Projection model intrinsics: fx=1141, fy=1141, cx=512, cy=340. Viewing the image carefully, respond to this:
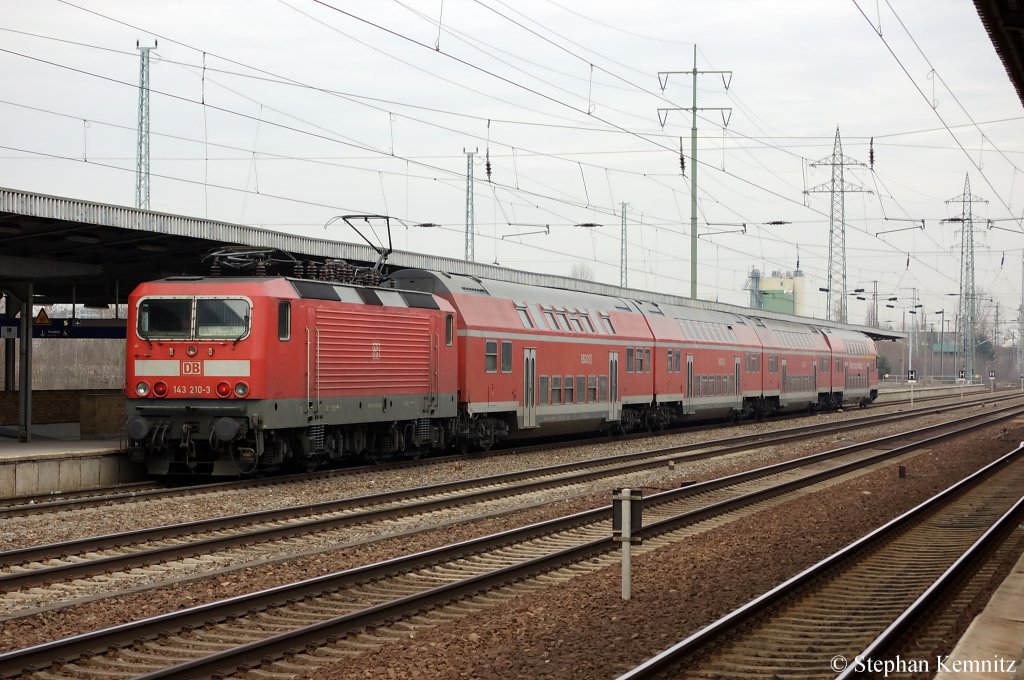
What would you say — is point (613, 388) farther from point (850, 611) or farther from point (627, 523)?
point (850, 611)

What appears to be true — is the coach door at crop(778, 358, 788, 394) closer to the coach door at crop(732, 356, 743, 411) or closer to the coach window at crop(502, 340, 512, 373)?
the coach door at crop(732, 356, 743, 411)

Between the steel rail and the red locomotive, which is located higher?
the red locomotive

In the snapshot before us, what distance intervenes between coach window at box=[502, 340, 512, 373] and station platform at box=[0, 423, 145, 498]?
29.4 feet

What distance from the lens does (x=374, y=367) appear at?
2266 cm

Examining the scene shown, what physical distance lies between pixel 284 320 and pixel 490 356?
305 inches

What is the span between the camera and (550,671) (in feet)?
29.0

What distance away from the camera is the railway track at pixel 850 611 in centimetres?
897

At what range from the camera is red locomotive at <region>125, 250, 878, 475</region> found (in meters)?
19.8

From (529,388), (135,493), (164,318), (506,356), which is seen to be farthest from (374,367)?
(529,388)

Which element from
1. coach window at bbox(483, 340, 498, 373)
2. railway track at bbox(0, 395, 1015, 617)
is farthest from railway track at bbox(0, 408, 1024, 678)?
coach window at bbox(483, 340, 498, 373)

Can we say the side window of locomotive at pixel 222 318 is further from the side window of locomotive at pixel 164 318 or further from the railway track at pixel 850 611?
the railway track at pixel 850 611

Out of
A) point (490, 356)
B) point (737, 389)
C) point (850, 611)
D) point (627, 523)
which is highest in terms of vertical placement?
point (490, 356)

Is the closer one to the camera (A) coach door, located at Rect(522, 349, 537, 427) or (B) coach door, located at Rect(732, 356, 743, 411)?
(A) coach door, located at Rect(522, 349, 537, 427)

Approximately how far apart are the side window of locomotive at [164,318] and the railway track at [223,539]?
4.96 meters
